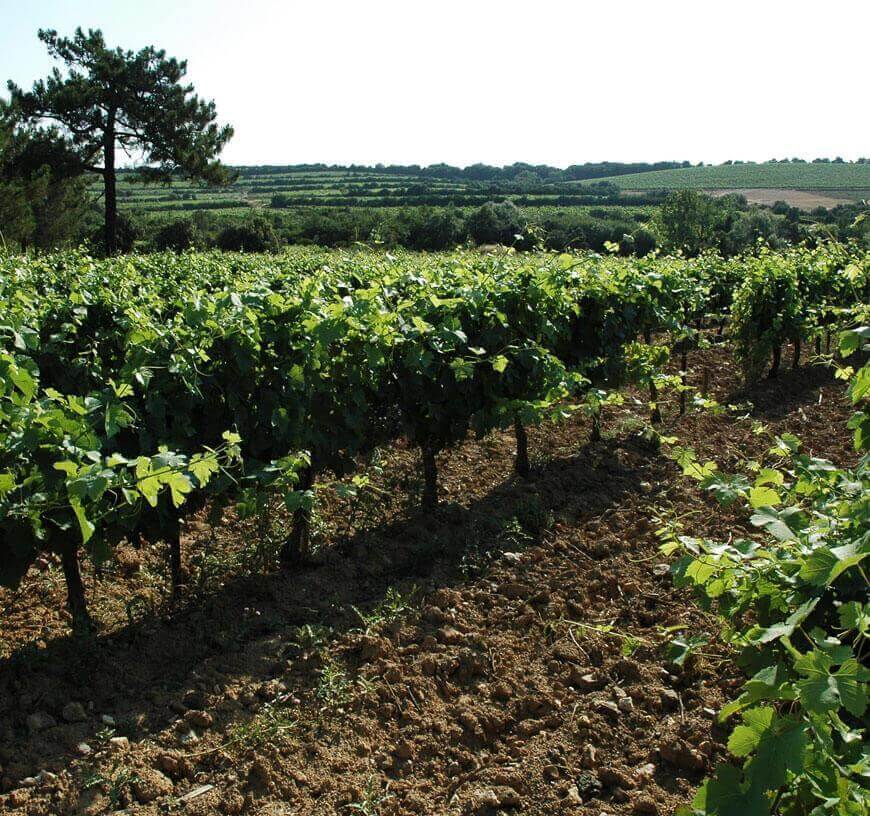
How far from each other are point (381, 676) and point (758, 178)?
86.7 m

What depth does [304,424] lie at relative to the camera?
4430 millimetres

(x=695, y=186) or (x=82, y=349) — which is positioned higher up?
(x=695, y=186)

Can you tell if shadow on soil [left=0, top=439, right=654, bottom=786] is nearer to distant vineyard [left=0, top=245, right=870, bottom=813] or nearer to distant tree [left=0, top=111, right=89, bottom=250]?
distant vineyard [left=0, top=245, right=870, bottom=813]

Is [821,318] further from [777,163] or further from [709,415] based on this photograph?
[777,163]

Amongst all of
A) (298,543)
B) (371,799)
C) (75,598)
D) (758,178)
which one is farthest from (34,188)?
(758,178)

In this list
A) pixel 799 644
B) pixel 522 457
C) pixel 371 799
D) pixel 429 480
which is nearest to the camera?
pixel 799 644

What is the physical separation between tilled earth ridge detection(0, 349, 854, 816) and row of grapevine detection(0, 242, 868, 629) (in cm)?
37

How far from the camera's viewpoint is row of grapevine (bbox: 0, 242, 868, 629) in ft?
10.1

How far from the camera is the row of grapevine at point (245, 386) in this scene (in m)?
3.09

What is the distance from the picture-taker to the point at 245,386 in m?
4.18

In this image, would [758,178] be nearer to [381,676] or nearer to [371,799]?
[381,676]

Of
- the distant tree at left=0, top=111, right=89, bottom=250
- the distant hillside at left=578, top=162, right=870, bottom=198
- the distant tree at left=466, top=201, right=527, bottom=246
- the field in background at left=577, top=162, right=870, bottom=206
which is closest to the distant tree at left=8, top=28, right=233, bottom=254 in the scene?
the distant tree at left=0, top=111, right=89, bottom=250

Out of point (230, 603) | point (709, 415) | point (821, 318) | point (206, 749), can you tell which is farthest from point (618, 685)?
point (821, 318)

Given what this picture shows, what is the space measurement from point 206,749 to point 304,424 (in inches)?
73.1
